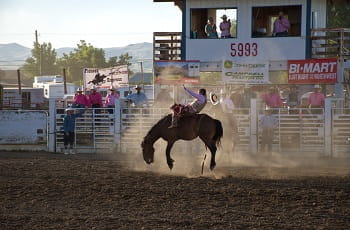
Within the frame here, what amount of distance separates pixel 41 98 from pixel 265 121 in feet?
103

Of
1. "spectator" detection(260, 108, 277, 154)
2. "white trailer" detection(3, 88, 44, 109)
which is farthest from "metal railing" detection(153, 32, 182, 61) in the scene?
"white trailer" detection(3, 88, 44, 109)

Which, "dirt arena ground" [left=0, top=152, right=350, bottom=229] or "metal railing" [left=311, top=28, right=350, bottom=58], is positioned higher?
"metal railing" [left=311, top=28, right=350, bottom=58]

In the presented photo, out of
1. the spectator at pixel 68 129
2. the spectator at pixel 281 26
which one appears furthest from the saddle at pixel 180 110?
the spectator at pixel 281 26

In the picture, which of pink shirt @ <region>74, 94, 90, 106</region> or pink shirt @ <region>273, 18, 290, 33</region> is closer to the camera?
pink shirt @ <region>74, 94, 90, 106</region>

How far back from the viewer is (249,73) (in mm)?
19547

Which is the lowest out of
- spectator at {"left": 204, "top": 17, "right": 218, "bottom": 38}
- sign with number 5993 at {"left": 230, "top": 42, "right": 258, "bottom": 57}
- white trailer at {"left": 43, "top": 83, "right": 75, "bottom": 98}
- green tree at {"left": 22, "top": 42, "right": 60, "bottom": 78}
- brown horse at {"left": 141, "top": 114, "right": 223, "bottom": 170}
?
brown horse at {"left": 141, "top": 114, "right": 223, "bottom": 170}

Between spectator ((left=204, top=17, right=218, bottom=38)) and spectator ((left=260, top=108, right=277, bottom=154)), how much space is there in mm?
4903

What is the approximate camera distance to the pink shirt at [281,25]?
65.7 feet

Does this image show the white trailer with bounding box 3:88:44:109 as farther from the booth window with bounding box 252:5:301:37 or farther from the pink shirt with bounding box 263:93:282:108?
the pink shirt with bounding box 263:93:282:108

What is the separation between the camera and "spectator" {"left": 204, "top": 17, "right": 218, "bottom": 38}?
2056cm

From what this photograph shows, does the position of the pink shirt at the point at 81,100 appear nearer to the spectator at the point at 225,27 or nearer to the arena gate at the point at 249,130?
the arena gate at the point at 249,130

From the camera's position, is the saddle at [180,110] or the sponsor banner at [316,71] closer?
the saddle at [180,110]

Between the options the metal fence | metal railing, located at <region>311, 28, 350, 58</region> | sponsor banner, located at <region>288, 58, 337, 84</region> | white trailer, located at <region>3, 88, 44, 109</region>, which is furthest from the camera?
white trailer, located at <region>3, 88, 44, 109</region>

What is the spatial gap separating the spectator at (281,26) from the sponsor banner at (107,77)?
5.93 m
